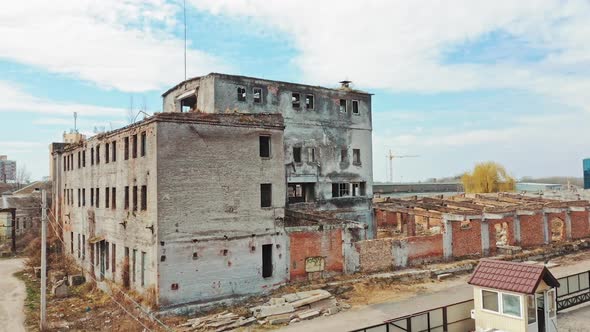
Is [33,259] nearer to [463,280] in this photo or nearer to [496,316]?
[463,280]

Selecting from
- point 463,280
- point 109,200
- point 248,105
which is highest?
point 248,105

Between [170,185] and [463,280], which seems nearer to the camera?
[170,185]

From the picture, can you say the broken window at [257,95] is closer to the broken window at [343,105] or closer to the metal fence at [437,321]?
the broken window at [343,105]

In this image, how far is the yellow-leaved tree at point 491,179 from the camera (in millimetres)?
71312

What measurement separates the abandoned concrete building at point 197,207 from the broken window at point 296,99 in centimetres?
857

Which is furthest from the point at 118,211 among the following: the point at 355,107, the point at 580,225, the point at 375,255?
the point at 580,225

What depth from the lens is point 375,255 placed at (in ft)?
83.1

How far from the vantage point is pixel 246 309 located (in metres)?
19.5

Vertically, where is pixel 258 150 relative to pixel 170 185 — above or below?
above

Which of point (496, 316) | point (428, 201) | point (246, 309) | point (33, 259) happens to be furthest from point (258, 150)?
point (33, 259)

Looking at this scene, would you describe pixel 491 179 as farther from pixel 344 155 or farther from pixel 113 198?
pixel 113 198

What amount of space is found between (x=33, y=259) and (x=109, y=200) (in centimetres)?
1356

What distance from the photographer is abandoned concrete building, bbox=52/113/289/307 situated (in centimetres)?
1941

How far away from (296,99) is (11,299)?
20869 millimetres
